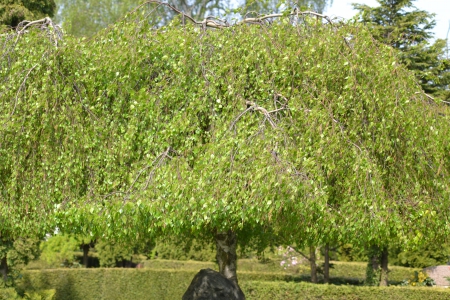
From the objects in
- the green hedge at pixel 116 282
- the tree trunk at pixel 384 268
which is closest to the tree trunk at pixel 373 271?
the tree trunk at pixel 384 268

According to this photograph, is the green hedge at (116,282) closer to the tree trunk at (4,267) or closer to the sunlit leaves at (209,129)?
the tree trunk at (4,267)

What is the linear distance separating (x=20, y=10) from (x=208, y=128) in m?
8.93

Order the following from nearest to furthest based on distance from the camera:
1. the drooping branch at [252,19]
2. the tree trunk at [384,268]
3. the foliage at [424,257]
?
the drooping branch at [252,19], the tree trunk at [384,268], the foliage at [424,257]

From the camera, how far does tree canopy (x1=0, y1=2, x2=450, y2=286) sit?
7.44m

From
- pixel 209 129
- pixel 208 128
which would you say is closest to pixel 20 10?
pixel 208 128

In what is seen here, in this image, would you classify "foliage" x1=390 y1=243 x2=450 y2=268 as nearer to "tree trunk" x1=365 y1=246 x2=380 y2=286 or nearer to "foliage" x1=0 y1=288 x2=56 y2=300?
"tree trunk" x1=365 y1=246 x2=380 y2=286

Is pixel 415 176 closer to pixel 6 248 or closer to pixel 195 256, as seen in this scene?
pixel 6 248

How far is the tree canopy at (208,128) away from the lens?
744 cm

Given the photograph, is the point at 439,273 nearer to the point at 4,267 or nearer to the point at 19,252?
the point at 19,252

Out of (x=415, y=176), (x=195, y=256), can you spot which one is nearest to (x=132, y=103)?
(x=415, y=176)

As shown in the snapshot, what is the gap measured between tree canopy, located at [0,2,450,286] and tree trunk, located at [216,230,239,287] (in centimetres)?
172

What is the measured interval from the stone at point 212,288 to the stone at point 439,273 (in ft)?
39.7

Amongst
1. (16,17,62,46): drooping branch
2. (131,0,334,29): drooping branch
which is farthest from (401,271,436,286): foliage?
(16,17,62,46): drooping branch

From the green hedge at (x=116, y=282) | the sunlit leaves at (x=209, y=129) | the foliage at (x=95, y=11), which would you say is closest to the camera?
the sunlit leaves at (x=209, y=129)
